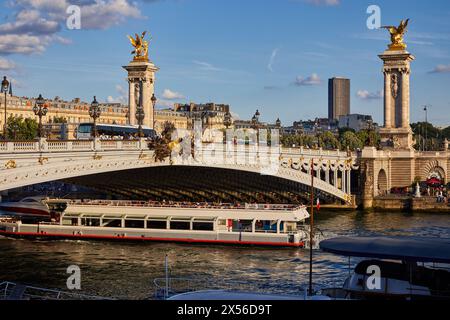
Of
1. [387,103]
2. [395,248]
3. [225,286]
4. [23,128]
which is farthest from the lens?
[23,128]

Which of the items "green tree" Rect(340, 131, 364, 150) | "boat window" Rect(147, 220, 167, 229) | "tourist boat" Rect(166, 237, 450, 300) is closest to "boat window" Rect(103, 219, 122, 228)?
"boat window" Rect(147, 220, 167, 229)

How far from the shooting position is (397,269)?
17172 mm

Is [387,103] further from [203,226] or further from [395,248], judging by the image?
[395,248]

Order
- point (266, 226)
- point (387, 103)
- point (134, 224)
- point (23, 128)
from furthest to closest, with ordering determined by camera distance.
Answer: point (23, 128) < point (387, 103) < point (134, 224) < point (266, 226)

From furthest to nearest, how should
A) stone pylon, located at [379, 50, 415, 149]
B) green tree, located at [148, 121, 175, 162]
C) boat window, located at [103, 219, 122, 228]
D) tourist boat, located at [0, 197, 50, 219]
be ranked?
1. stone pylon, located at [379, 50, 415, 149]
2. tourist boat, located at [0, 197, 50, 219]
3. boat window, located at [103, 219, 122, 228]
4. green tree, located at [148, 121, 175, 162]

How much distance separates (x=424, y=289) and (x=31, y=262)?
1862 cm

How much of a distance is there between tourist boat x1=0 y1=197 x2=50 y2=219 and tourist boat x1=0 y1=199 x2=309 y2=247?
1.18 metres

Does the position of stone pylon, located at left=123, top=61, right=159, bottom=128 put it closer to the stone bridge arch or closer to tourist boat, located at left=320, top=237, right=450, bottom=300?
the stone bridge arch

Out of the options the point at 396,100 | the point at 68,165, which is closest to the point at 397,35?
the point at 396,100

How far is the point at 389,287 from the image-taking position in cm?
1698

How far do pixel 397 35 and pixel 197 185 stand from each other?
26.0 m

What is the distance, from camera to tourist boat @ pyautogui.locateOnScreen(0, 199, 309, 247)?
38.0 m

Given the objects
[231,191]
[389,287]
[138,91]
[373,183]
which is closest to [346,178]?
[373,183]
